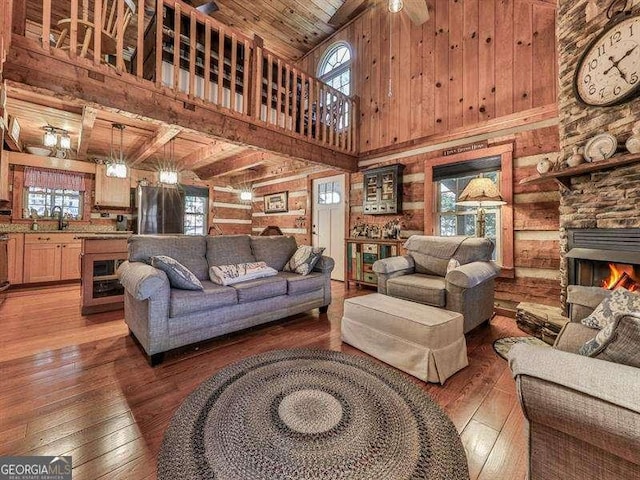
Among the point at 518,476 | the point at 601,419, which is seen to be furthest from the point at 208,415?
the point at 601,419

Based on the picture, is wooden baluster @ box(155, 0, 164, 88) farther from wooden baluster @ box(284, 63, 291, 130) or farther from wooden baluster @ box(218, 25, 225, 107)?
wooden baluster @ box(284, 63, 291, 130)

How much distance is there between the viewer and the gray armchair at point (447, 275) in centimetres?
238

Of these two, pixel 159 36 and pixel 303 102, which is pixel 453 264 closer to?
pixel 303 102

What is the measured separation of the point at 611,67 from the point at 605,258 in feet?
5.17

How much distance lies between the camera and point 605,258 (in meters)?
2.17

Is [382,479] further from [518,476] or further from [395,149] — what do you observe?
[395,149]

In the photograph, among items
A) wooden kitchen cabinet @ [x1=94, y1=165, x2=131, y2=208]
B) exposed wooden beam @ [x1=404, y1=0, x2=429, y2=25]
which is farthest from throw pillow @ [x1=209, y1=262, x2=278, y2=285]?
wooden kitchen cabinet @ [x1=94, y1=165, x2=131, y2=208]

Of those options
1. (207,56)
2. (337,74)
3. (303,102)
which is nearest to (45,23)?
(207,56)

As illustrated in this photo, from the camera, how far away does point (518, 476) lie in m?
1.09

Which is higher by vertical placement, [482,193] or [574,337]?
[482,193]

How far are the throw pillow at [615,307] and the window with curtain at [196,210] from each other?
22.3ft

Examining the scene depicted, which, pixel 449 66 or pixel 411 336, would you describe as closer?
pixel 411 336

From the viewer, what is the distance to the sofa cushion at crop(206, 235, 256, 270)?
9.48ft

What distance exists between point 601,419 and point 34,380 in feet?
9.16
